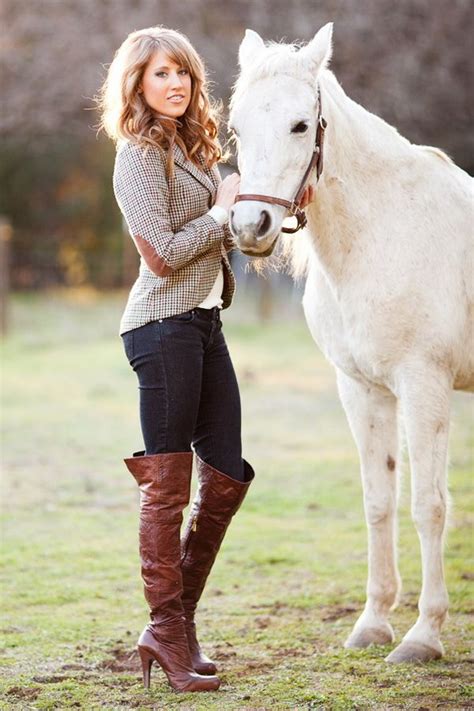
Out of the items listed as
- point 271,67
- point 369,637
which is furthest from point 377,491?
point 271,67

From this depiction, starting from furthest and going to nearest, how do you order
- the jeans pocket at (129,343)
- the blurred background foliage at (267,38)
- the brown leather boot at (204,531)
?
the blurred background foliage at (267,38) < the brown leather boot at (204,531) < the jeans pocket at (129,343)

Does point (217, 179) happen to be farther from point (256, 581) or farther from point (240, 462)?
point (256, 581)

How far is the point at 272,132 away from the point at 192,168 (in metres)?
0.28

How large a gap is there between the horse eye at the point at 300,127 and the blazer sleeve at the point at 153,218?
1.24 ft

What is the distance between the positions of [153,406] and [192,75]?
1.00m

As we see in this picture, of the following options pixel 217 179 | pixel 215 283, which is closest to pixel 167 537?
pixel 215 283

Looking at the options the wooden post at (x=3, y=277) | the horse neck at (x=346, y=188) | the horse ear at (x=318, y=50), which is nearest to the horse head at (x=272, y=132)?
the horse ear at (x=318, y=50)

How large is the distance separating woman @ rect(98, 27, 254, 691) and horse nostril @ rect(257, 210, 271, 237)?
0.17 m

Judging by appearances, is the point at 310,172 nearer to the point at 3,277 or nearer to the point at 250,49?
the point at 250,49

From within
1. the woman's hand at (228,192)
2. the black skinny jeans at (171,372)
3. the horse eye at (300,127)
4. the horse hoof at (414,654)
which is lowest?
the horse hoof at (414,654)

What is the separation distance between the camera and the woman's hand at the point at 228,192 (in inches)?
121

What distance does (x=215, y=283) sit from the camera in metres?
3.19

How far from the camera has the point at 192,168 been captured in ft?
10.2

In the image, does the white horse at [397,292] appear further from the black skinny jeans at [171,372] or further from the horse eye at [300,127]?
the black skinny jeans at [171,372]
